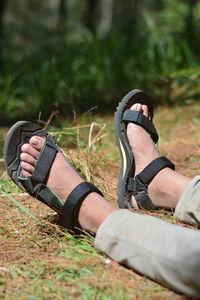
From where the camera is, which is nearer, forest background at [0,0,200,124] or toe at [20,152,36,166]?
toe at [20,152,36,166]

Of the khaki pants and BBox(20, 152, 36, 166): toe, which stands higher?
BBox(20, 152, 36, 166): toe

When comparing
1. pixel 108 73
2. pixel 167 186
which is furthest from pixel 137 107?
pixel 108 73

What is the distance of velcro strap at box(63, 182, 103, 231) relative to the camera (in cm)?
137

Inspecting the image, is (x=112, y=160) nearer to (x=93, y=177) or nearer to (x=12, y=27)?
(x=93, y=177)

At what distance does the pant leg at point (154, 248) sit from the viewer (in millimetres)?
970

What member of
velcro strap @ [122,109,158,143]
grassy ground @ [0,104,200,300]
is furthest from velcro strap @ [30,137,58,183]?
velcro strap @ [122,109,158,143]

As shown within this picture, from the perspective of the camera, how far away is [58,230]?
146 cm

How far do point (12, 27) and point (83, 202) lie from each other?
742 inches

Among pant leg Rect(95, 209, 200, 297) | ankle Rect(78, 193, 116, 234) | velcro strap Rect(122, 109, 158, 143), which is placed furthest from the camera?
velcro strap Rect(122, 109, 158, 143)

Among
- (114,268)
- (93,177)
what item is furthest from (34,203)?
(114,268)

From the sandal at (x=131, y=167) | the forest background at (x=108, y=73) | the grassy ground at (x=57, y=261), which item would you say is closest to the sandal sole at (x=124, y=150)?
the sandal at (x=131, y=167)

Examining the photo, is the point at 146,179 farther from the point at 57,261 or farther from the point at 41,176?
the point at 57,261

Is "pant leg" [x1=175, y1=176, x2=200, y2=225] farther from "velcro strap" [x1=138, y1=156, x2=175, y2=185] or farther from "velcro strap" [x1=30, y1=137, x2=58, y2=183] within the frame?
"velcro strap" [x1=30, y1=137, x2=58, y2=183]

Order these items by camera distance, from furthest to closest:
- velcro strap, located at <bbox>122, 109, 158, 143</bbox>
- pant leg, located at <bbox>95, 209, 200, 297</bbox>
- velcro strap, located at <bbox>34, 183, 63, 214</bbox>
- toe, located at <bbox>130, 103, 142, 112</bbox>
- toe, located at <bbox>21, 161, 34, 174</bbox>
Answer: toe, located at <bbox>130, 103, 142, 112</bbox>, velcro strap, located at <bbox>122, 109, 158, 143</bbox>, toe, located at <bbox>21, 161, 34, 174</bbox>, velcro strap, located at <bbox>34, 183, 63, 214</bbox>, pant leg, located at <bbox>95, 209, 200, 297</bbox>
